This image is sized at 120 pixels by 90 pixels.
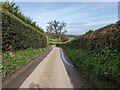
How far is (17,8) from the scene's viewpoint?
2823cm

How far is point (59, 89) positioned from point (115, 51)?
4.31 m

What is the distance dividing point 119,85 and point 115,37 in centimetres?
637

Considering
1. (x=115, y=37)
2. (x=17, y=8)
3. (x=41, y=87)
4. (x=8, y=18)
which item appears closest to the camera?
(x=41, y=87)

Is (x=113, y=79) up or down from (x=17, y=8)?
down

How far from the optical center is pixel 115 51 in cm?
1289

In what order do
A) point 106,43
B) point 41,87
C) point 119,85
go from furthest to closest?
point 106,43 < point 41,87 < point 119,85

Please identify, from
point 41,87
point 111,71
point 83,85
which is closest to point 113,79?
point 111,71

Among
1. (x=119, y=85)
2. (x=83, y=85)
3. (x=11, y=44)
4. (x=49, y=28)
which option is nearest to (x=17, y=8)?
(x=11, y=44)

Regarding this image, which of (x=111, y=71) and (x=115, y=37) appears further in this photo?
(x=115, y=37)

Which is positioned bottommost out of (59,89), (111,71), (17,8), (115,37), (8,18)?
(59,89)

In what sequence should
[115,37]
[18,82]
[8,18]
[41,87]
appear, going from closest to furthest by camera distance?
1. [41,87]
2. [18,82]
3. [115,37]
4. [8,18]

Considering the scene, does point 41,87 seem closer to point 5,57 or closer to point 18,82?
point 18,82

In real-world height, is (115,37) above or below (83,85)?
above

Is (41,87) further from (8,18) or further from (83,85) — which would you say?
(8,18)
